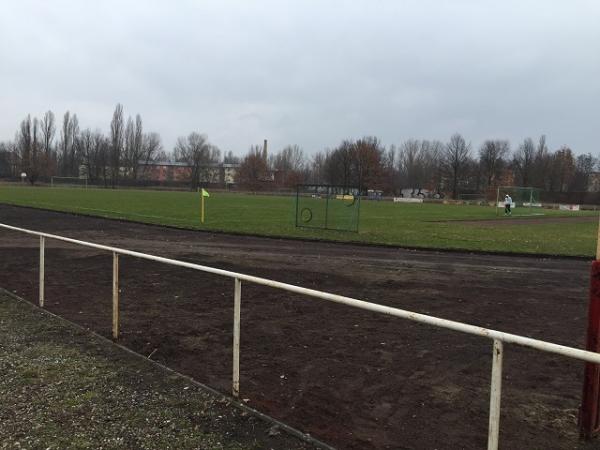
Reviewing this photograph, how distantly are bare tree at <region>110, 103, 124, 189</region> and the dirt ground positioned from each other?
112952mm

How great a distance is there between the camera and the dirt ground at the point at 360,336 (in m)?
4.31

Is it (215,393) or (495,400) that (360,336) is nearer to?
(215,393)

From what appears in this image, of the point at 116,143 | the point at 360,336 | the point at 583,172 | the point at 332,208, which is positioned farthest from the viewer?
the point at 116,143

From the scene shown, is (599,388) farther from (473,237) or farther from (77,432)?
(473,237)

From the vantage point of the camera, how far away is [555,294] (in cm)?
982

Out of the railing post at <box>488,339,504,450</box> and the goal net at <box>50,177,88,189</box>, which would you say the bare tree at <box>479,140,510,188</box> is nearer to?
the goal net at <box>50,177,88,189</box>

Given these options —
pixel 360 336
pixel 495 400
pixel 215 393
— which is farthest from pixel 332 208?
pixel 495 400

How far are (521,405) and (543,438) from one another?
2.04ft

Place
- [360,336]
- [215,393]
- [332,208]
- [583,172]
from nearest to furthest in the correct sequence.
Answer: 1. [215,393]
2. [360,336]
3. [332,208]
4. [583,172]

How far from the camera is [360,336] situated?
6.57m

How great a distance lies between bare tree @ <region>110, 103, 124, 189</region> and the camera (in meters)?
121

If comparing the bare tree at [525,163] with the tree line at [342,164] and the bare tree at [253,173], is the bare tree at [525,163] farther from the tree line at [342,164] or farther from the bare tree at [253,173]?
the bare tree at [253,173]

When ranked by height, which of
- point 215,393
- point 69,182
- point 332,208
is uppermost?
point 332,208

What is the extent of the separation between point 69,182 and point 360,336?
113 m
